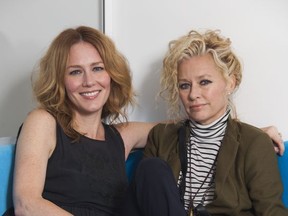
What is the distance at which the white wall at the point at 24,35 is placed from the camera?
6.25 ft

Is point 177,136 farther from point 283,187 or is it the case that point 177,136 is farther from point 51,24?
point 51,24

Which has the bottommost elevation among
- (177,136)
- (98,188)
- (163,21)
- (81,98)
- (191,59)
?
(98,188)

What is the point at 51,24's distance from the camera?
6.40 ft

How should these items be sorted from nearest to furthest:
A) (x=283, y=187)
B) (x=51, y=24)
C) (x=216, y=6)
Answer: (x=283, y=187)
(x=216, y=6)
(x=51, y=24)

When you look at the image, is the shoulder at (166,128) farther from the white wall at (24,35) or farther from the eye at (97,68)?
the white wall at (24,35)

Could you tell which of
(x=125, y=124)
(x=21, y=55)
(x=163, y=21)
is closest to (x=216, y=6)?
(x=163, y=21)

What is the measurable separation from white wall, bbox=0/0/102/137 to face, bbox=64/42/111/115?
51 centimetres

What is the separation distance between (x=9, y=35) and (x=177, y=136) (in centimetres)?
113

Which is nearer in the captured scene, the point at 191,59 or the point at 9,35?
the point at 191,59

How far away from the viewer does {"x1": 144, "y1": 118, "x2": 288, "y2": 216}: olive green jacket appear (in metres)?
1.21

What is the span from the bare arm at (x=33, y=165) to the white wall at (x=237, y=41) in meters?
0.60

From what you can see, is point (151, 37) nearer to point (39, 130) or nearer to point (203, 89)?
point (203, 89)

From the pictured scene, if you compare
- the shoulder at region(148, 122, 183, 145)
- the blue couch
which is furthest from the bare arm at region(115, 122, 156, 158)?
the blue couch

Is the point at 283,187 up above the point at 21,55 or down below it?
below
